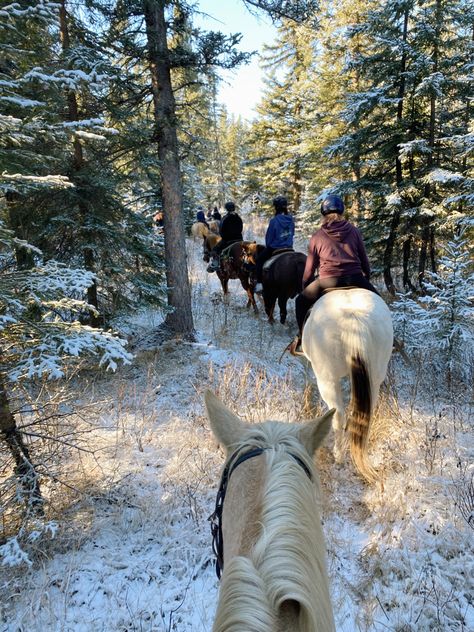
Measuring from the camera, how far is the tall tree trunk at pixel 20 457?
10.3ft

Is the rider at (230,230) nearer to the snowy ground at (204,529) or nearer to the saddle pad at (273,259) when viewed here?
the saddle pad at (273,259)

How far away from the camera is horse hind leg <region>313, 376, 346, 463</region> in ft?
13.6

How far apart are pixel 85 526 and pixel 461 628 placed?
10.4 ft

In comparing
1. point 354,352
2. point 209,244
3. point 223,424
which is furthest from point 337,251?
point 209,244

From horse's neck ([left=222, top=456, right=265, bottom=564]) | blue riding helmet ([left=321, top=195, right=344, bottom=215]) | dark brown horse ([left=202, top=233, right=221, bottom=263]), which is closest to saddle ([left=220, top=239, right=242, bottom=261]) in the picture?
dark brown horse ([left=202, top=233, right=221, bottom=263])

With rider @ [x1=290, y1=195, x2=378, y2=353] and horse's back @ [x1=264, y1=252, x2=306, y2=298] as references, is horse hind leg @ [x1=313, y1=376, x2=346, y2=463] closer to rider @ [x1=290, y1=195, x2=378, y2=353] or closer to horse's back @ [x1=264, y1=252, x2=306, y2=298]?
rider @ [x1=290, y1=195, x2=378, y2=353]

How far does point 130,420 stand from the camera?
524cm

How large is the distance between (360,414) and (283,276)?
5.47 metres

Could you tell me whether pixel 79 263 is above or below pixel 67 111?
below

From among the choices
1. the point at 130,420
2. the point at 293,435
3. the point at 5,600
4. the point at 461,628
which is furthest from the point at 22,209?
the point at 461,628

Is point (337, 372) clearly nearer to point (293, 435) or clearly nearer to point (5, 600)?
point (293, 435)

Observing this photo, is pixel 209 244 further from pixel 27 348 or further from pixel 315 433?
pixel 315 433

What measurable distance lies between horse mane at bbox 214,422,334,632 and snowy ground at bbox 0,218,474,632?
2048 mm

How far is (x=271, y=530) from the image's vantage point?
1.04 meters
